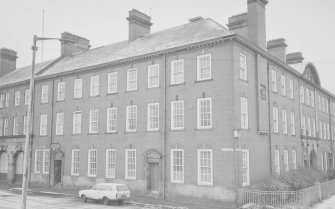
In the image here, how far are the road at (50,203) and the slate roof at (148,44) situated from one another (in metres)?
12.2

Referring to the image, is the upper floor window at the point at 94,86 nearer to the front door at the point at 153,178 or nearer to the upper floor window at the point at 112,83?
the upper floor window at the point at 112,83

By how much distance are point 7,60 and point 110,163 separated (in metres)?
29.4

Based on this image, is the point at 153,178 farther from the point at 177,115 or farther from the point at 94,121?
the point at 94,121

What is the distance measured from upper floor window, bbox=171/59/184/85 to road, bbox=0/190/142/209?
9.73 meters

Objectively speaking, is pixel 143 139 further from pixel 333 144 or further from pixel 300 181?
pixel 333 144

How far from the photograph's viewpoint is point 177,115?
26562mm

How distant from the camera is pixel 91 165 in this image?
32031 millimetres

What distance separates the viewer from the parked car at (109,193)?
79.2 ft

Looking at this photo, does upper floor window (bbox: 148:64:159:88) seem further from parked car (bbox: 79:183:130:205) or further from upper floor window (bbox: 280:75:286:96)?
upper floor window (bbox: 280:75:286:96)

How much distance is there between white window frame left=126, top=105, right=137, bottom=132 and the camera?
29477mm

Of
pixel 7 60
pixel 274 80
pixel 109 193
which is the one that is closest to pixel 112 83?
pixel 109 193

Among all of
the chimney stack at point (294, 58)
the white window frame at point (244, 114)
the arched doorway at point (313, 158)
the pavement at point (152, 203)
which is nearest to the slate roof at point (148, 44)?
the white window frame at point (244, 114)

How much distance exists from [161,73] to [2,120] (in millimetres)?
25133

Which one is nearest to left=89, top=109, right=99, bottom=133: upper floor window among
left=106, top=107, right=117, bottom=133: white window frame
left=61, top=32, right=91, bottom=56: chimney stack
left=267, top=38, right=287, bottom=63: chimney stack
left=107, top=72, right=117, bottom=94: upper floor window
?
left=106, top=107, right=117, bottom=133: white window frame
